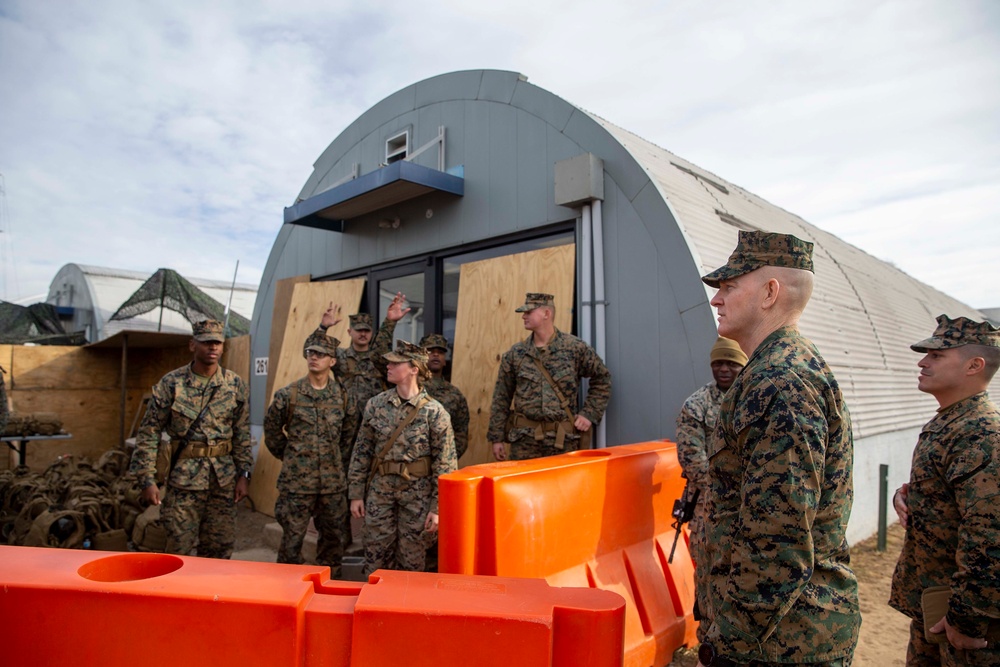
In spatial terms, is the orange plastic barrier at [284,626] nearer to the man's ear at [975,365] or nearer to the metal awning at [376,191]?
the man's ear at [975,365]

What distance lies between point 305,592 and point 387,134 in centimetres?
710

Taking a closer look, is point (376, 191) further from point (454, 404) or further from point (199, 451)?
point (199, 451)

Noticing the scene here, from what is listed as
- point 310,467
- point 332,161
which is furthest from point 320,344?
point 332,161

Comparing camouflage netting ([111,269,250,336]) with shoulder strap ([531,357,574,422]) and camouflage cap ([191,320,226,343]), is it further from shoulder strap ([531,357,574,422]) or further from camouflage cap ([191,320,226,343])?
shoulder strap ([531,357,574,422])

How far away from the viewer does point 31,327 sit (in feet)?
53.3

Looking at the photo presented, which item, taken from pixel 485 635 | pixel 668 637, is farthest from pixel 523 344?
pixel 485 635

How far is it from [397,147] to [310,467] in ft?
15.1

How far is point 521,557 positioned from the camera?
3008 mm

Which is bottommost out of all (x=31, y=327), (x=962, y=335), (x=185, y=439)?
(x=185, y=439)

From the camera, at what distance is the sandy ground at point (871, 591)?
160 inches

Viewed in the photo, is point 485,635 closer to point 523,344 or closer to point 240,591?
point 240,591

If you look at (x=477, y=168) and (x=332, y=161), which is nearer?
(x=477, y=168)

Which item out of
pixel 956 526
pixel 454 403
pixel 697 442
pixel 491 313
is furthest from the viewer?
pixel 491 313

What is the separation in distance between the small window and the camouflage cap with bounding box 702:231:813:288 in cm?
634
